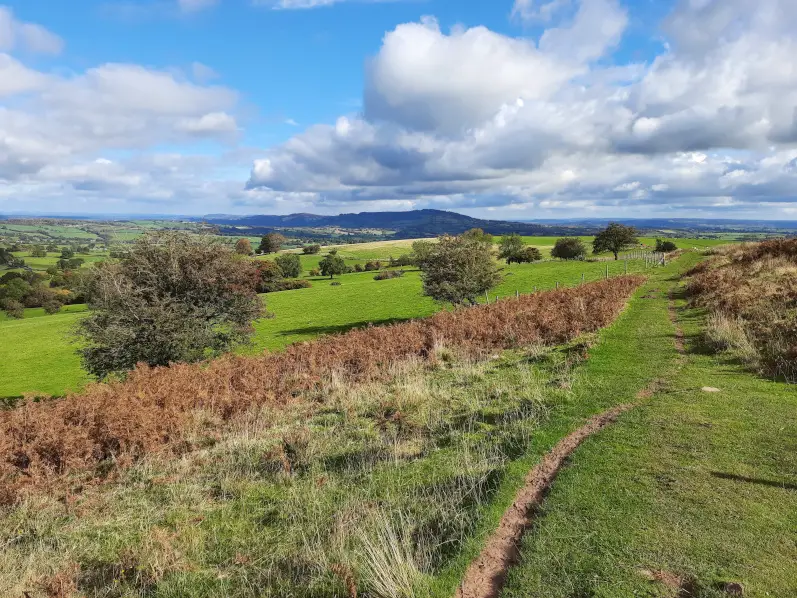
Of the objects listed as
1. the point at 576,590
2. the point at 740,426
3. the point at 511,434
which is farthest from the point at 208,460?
the point at 740,426

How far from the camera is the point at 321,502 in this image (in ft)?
27.7

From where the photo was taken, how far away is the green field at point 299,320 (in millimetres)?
36719

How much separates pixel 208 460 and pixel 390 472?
183 inches

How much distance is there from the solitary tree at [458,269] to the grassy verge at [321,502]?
22987 mm

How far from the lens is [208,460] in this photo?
35.4ft

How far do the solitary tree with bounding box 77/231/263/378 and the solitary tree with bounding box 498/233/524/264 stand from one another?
98511 mm

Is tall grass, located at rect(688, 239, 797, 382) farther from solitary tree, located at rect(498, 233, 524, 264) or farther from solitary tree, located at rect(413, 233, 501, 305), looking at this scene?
solitary tree, located at rect(498, 233, 524, 264)

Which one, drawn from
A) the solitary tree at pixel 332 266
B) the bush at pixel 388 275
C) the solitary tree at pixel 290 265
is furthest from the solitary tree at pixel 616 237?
the solitary tree at pixel 290 265

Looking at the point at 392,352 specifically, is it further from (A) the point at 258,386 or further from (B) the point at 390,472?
(B) the point at 390,472

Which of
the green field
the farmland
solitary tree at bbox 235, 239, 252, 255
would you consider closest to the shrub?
solitary tree at bbox 235, 239, 252, 255

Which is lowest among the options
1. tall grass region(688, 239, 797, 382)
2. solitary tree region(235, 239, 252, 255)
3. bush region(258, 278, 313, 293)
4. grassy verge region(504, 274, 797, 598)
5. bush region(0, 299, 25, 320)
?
bush region(0, 299, 25, 320)

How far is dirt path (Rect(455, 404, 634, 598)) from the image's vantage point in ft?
19.4

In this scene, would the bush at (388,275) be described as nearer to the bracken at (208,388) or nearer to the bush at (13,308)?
the bush at (13,308)

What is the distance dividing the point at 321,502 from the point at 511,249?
119m
